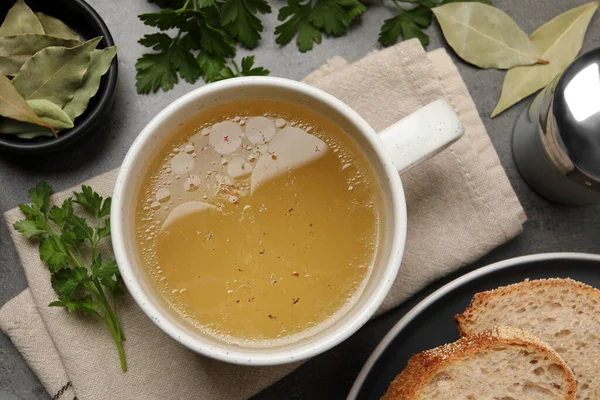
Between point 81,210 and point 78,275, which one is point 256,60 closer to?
point 81,210

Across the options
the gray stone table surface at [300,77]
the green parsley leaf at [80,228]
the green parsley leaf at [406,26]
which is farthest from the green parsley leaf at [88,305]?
the green parsley leaf at [406,26]

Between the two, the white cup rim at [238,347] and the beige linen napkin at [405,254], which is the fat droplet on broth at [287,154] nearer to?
the white cup rim at [238,347]

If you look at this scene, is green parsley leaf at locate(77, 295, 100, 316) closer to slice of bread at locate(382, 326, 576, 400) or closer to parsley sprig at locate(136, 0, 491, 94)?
parsley sprig at locate(136, 0, 491, 94)

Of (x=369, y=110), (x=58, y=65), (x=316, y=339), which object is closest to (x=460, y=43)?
(x=369, y=110)

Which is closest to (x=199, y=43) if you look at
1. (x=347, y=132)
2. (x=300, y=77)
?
(x=300, y=77)

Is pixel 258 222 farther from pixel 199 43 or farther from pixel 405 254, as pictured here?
pixel 199 43

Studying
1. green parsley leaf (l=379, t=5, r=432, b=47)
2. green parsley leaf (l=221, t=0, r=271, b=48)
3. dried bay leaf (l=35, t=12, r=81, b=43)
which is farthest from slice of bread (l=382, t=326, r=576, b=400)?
dried bay leaf (l=35, t=12, r=81, b=43)
